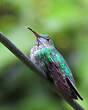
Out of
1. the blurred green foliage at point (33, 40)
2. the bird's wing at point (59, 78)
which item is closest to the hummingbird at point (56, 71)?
the bird's wing at point (59, 78)

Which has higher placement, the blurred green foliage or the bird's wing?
the blurred green foliage

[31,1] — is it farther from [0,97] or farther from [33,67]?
[33,67]

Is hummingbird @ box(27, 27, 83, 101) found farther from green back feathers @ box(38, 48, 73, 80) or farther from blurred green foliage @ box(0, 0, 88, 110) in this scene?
blurred green foliage @ box(0, 0, 88, 110)

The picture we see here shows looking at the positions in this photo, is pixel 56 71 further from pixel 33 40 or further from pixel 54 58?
pixel 33 40

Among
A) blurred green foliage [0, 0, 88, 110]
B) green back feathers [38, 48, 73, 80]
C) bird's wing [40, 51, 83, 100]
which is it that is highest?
blurred green foliage [0, 0, 88, 110]

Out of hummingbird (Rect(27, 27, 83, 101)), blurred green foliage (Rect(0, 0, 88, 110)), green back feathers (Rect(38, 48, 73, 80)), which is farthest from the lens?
blurred green foliage (Rect(0, 0, 88, 110))

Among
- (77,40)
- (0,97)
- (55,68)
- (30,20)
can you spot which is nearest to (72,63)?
(77,40)

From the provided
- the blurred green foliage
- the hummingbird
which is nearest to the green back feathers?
the hummingbird
